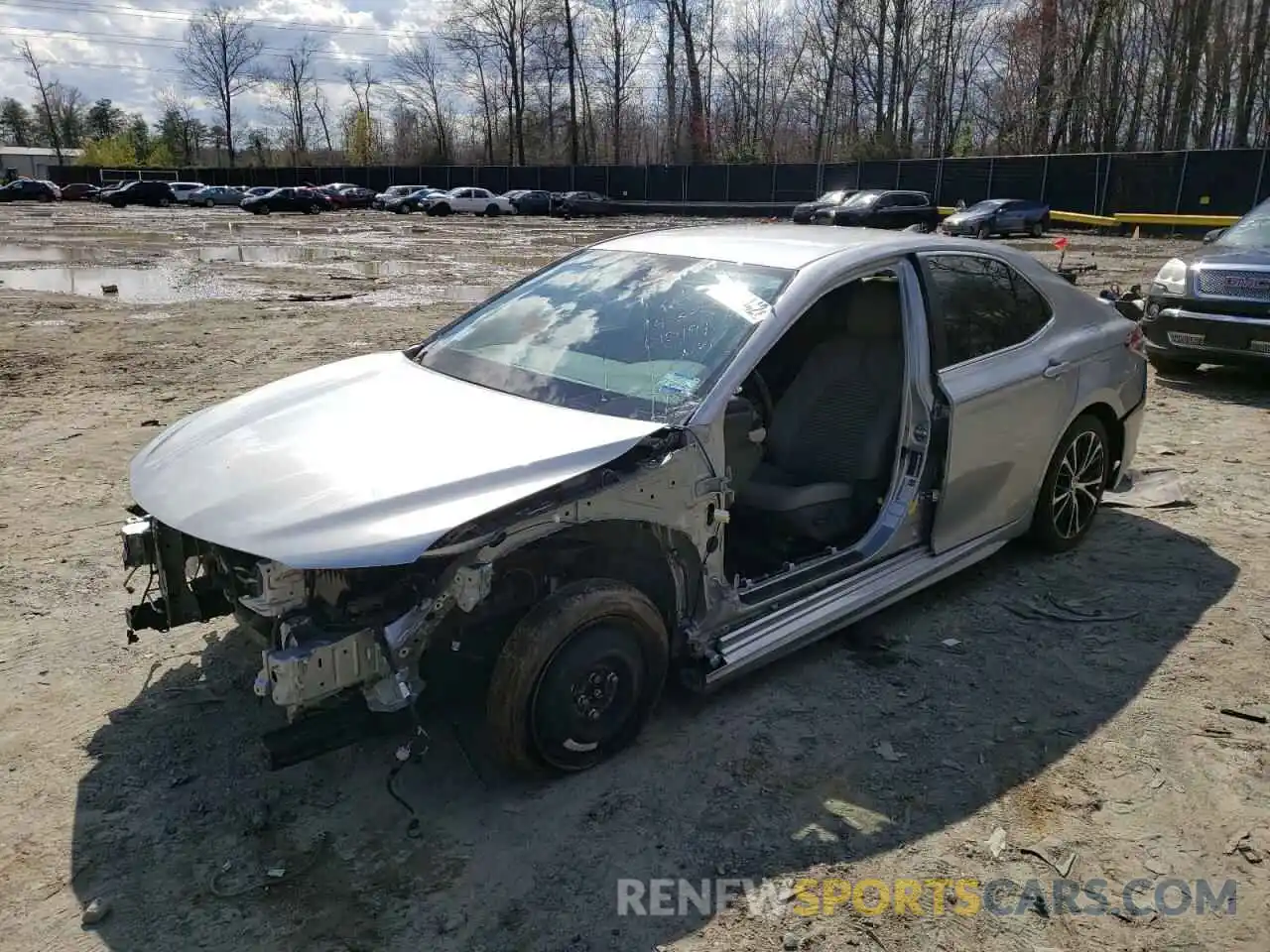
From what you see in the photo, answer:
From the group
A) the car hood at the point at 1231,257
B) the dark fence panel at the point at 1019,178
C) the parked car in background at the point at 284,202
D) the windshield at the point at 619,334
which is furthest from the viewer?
the parked car in background at the point at 284,202

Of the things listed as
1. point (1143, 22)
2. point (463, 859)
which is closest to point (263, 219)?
point (1143, 22)

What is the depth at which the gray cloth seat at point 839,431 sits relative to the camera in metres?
4.07

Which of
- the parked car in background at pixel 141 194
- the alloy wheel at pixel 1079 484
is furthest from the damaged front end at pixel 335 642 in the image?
the parked car in background at pixel 141 194

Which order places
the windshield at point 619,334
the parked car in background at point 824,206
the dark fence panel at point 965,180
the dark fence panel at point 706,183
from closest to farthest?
the windshield at point 619,334 < the parked car in background at point 824,206 < the dark fence panel at point 965,180 < the dark fence panel at point 706,183

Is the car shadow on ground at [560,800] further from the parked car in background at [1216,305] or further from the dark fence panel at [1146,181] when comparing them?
the dark fence panel at [1146,181]

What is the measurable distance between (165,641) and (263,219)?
153 ft

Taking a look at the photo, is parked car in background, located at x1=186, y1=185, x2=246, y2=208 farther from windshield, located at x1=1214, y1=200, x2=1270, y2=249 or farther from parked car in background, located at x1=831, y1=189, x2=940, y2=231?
windshield, located at x1=1214, y1=200, x2=1270, y2=249

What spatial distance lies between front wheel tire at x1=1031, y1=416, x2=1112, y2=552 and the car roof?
1.15 m

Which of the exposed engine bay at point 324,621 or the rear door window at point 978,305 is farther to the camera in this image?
the rear door window at point 978,305

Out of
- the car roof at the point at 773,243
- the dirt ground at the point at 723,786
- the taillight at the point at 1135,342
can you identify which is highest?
the car roof at the point at 773,243

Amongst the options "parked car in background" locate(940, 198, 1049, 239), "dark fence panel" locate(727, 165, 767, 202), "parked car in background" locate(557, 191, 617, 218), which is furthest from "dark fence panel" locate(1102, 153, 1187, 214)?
"parked car in background" locate(557, 191, 617, 218)

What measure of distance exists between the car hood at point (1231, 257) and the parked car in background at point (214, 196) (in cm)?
5919

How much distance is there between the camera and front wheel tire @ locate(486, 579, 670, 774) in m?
2.89

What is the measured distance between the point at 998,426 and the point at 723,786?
2157mm
